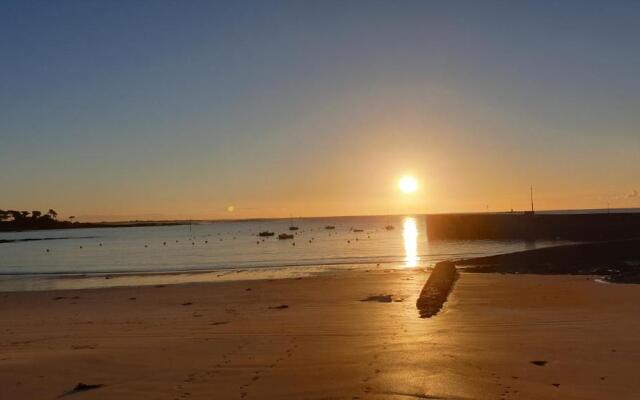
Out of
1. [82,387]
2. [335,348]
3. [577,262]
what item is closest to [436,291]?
[335,348]

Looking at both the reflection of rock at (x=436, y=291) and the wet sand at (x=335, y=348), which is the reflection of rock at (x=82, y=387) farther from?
the reflection of rock at (x=436, y=291)

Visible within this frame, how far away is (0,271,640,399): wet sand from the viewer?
31.6 ft

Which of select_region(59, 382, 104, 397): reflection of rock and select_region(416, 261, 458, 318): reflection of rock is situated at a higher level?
select_region(59, 382, 104, 397): reflection of rock

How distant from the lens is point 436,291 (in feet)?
70.4

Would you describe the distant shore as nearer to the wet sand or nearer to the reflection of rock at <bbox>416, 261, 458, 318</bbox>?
the reflection of rock at <bbox>416, 261, 458, 318</bbox>

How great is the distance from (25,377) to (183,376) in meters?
2.99

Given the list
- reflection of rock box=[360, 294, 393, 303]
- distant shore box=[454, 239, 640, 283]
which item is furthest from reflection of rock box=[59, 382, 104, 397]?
distant shore box=[454, 239, 640, 283]

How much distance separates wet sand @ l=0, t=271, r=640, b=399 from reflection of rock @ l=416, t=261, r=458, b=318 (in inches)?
15.6

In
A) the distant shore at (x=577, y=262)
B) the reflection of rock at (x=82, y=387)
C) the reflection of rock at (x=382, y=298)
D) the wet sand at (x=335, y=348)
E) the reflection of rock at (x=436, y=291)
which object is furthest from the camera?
the distant shore at (x=577, y=262)

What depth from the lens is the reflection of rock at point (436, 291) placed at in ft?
58.5

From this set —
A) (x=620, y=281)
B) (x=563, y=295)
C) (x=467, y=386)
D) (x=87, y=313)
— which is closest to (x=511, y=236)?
(x=620, y=281)

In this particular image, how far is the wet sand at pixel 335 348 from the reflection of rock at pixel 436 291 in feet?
1.30

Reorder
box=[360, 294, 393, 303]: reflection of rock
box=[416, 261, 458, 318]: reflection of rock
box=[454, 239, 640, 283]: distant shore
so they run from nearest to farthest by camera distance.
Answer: box=[416, 261, 458, 318]: reflection of rock → box=[360, 294, 393, 303]: reflection of rock → box=[454, 239, 640, 283]: distant shore

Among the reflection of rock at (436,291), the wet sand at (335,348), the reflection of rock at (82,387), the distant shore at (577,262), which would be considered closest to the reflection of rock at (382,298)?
the wet sand at (335,348)
